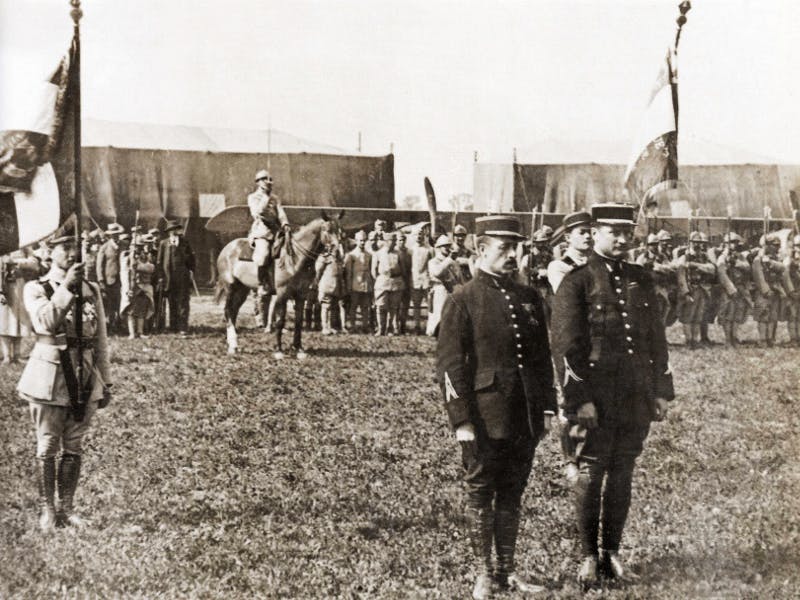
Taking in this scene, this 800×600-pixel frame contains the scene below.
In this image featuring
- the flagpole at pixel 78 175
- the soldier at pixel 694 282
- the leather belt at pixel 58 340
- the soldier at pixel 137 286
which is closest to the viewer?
the flagpole at pixel 78 175

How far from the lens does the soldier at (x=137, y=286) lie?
11.8 metres

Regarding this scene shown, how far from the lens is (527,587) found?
4.45 m

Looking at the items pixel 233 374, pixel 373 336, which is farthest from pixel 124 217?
pixel 233 374

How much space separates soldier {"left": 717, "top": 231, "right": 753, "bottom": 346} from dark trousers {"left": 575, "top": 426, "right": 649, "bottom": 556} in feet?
28.0

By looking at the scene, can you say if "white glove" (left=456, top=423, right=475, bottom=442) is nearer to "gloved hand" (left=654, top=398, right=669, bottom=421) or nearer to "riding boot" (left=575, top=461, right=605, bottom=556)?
"riding boot" (left=575, top=461, right=605, bottom=556)

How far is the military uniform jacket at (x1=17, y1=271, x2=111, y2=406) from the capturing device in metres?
4.96

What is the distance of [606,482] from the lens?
4676 mm

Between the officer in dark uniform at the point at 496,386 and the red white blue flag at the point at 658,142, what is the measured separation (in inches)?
90.2

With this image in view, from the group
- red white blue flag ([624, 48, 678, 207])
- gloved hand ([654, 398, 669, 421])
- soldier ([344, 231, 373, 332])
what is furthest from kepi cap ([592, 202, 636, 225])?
soldier ([344, 231, 373, 332])

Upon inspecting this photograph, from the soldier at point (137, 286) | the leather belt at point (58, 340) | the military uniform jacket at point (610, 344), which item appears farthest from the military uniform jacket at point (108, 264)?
the military uniform jacket at point (610, 344)

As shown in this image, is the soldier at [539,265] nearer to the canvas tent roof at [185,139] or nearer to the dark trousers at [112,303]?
the canvas tent roof at [185,139]

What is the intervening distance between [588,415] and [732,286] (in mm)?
8992

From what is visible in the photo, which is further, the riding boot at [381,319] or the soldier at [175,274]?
the riding boot at [381,319]

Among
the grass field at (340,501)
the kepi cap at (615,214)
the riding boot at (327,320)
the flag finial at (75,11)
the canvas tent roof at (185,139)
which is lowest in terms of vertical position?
the grass field at (340,501)
